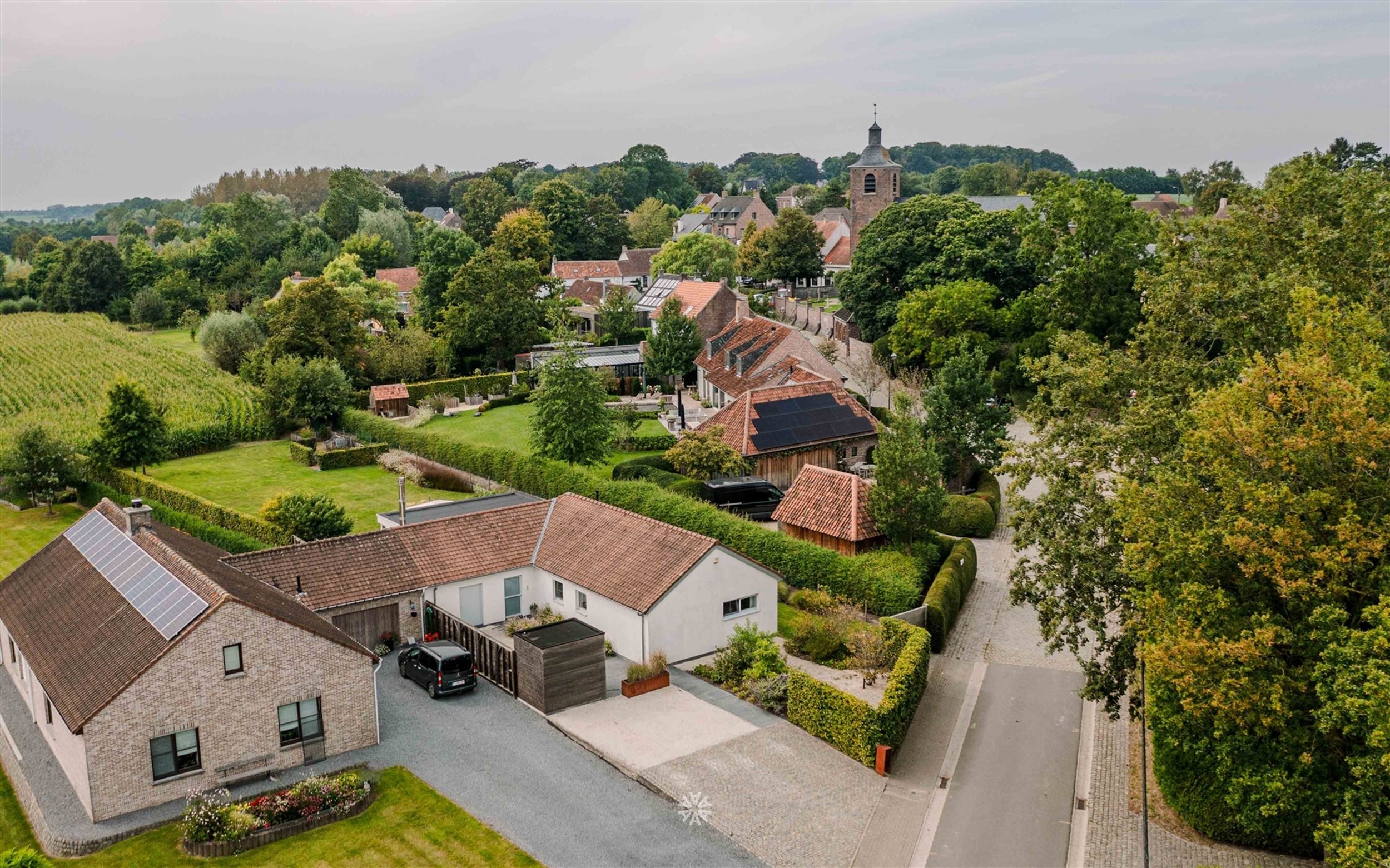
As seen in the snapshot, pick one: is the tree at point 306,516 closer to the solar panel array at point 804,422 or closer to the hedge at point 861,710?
the solar panel array at point 804,422

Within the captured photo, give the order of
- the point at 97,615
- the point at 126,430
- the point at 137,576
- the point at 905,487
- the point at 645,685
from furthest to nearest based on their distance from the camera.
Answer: the point at 126,430, the point at 905,487, the point at 645,685, the point at 137,576, the point at 97,615

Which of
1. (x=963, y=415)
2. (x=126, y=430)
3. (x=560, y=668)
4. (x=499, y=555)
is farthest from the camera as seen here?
(x=126, y=430)

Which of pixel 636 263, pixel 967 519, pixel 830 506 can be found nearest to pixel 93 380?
pixel 636 263

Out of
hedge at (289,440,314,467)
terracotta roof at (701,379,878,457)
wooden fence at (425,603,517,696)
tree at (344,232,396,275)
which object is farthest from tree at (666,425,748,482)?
tree at (344,232,396,275)

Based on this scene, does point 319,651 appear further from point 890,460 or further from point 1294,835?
point 1294,835

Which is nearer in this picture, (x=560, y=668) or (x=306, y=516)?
(x=560, y=668)

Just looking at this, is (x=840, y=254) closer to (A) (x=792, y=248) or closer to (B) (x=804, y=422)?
(A) (x=792, y=248)
